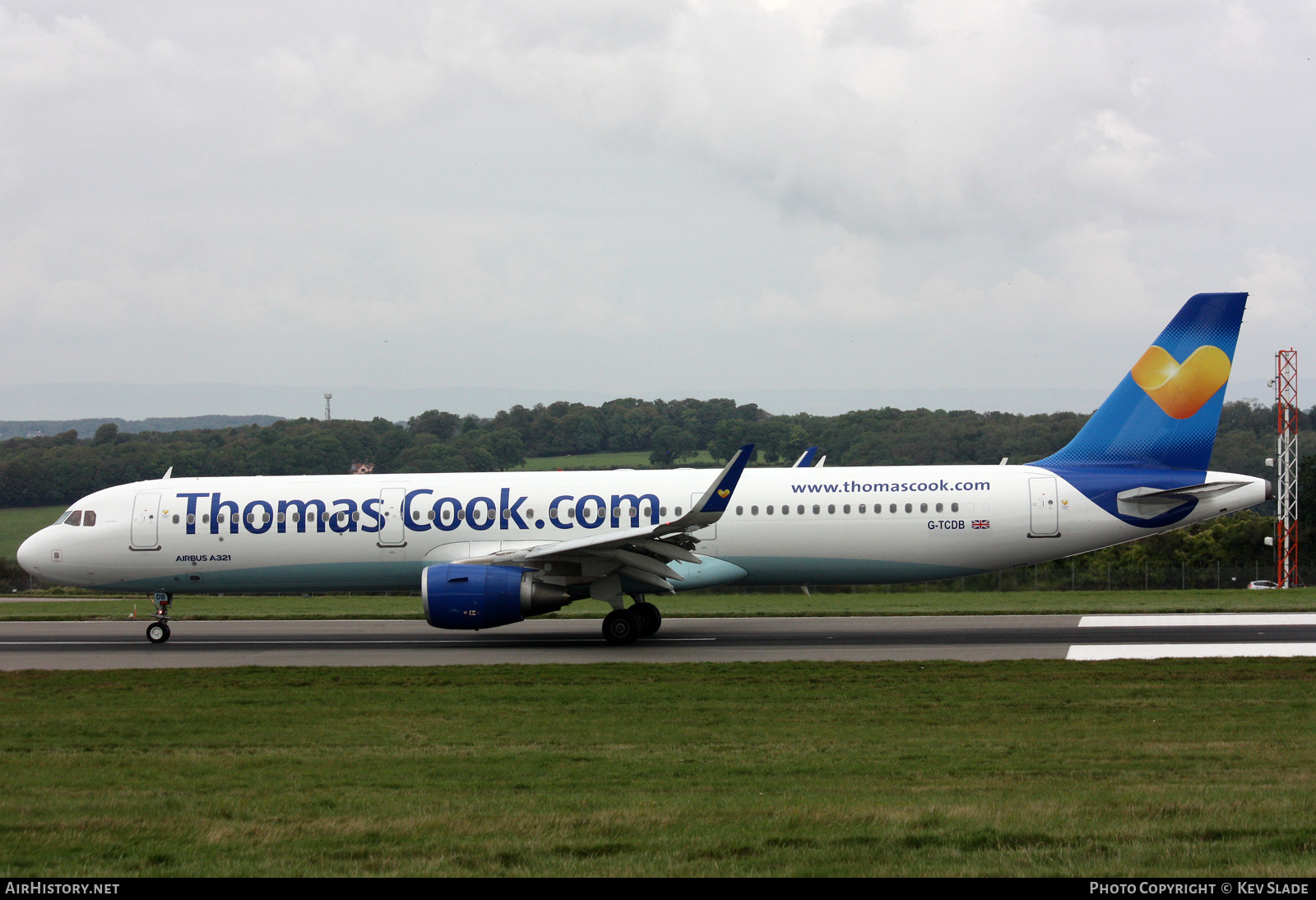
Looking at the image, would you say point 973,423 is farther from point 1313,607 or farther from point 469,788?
point 469,788

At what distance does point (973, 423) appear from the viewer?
74.3 m

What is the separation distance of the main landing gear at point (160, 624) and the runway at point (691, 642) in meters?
0.18

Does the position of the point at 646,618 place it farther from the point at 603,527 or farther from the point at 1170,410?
the point at 1170,410

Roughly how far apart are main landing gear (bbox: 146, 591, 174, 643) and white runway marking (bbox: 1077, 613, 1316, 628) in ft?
58.4

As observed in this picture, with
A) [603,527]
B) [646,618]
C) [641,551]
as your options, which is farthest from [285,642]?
[641,551]

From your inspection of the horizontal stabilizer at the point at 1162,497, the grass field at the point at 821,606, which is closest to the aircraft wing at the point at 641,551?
the grass field at the point at 821,606

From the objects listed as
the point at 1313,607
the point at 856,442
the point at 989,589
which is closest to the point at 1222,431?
the point at 856,442

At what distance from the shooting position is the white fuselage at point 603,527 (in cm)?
2161

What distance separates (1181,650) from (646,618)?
8.86 metres

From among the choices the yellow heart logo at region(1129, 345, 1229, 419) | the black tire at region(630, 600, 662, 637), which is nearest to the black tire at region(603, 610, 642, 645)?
the black tire at region(630, 600, 662, 637)

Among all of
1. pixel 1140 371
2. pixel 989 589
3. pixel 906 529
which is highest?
pixel 1140 371

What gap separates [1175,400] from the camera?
22312 mm

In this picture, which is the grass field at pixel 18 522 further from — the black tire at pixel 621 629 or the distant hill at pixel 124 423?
the distant hill at pixel 124 423

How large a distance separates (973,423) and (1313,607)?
162ft
